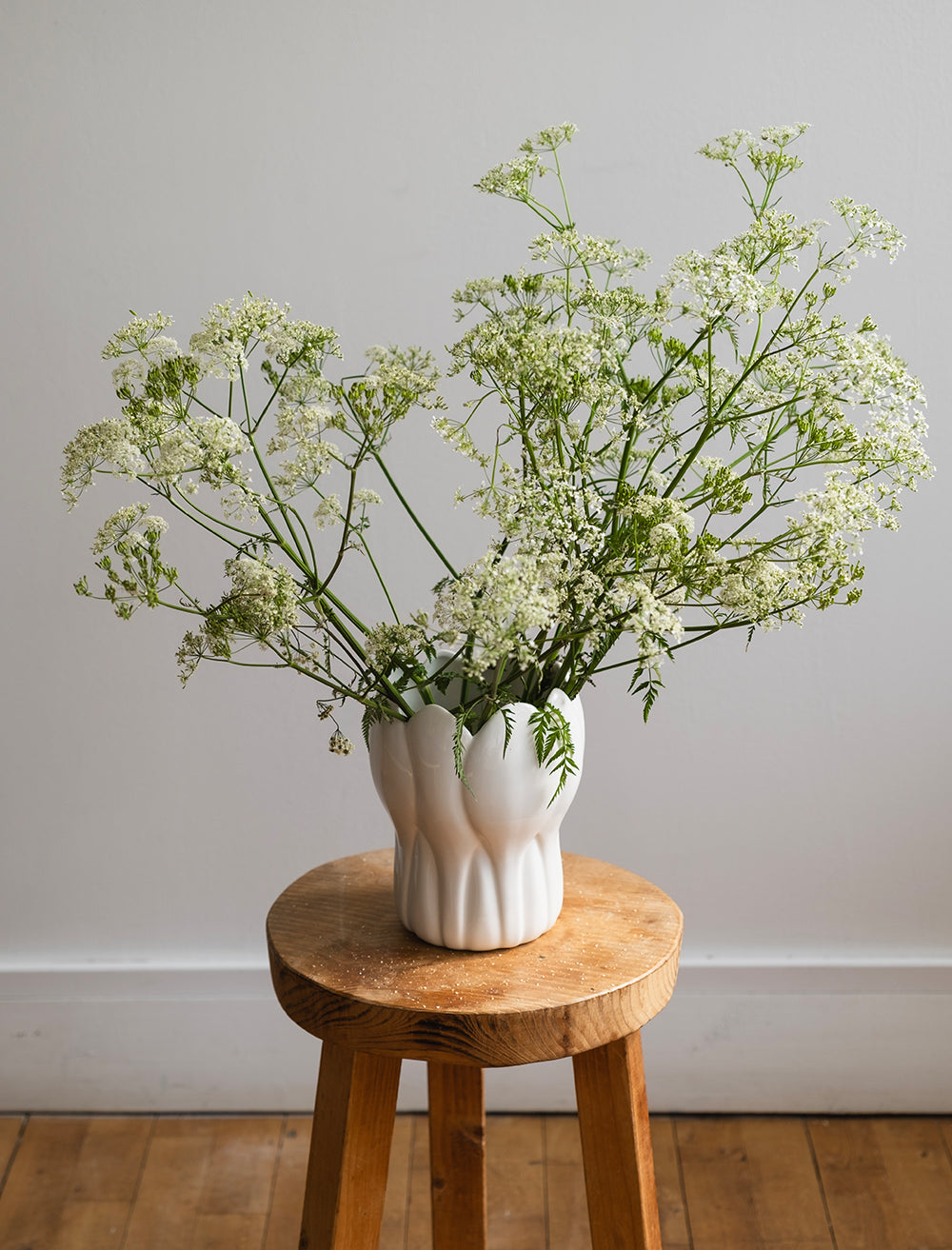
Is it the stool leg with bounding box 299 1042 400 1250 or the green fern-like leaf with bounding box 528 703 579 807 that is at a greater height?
the green fern-like leaf with bounding box 528 703 579 807

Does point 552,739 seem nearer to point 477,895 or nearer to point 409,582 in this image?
point 477,895

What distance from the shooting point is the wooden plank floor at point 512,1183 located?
1587 mm

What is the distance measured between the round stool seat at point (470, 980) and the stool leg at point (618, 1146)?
2.6 inches

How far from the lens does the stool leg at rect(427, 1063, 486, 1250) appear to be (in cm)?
123

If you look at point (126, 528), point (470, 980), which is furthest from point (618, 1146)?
point (126, 528)

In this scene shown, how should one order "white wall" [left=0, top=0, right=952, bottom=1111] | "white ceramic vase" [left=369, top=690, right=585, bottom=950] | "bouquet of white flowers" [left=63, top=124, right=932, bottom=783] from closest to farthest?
1. "bouquet of white flowers" [left=63, top=124, right=932, bottom=783]
2. "white ceramic vase" [left=369, top=690, right=585, bottom=950]
3. "white wall" [left=0, top=0, right=952, bottom=1111]

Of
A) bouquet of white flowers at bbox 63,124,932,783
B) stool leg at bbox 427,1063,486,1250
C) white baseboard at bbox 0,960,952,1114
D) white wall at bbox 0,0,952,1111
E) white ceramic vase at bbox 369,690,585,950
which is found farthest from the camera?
white baseboard at bbox 0,960,952,1114

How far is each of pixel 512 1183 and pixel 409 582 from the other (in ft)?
3.01

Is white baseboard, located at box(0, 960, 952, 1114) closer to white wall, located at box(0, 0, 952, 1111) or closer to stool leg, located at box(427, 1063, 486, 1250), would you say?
white wall, located at box(0, 0, 952, 1111)

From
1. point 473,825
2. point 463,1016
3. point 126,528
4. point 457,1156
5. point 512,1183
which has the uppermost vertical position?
point 126,528

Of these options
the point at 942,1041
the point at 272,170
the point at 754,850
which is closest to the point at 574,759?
the point at 754,850

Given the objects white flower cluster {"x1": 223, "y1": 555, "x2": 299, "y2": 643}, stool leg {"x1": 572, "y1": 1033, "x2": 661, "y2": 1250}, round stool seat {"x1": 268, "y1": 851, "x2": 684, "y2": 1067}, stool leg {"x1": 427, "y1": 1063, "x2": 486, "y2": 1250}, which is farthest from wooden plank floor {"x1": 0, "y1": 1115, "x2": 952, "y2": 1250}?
white flower cluster {"x1": 223, "y1": 555, "x2": 299, "y2": 643}

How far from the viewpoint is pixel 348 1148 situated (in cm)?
101

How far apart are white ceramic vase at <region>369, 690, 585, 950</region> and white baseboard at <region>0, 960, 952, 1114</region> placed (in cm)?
87
